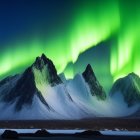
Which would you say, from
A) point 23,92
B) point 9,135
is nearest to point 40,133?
point 9,135

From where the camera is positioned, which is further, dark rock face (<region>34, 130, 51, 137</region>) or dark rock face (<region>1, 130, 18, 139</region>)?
dark rock face (<region>34, 130, 51, 137</region>)

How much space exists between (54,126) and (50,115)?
3934 millimetres

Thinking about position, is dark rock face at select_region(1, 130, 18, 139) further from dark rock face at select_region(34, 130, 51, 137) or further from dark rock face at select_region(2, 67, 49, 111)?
dark rock face at select_region(2, 67, 49, 111)

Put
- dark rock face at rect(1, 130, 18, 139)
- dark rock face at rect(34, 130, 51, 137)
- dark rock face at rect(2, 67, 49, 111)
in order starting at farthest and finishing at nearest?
dark rock face at rect(2, 67, 49, 111), dark rock face at rect(34, 130, 51, 137), dark rock face at rect(1, 130, 18, 139)

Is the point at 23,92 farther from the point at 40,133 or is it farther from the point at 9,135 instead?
the point at 9,135

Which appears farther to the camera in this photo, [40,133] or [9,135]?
[40,133]

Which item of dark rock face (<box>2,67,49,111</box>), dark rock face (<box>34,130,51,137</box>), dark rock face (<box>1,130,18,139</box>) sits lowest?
dark rock face (<box>1,130,18,139</box>)

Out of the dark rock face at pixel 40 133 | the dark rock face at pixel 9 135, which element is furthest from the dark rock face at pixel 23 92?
the dark rock face at pixel 9 135

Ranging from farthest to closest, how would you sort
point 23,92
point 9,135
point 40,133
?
1. point 23,92
2. point 40,133
3. point 9,135

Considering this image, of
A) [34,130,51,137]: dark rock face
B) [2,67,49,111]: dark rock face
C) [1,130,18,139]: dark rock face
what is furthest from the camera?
[2,67,49,111]: dark rock face

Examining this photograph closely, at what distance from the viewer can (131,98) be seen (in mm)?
43594

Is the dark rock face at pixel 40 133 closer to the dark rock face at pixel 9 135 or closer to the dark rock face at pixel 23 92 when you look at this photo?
the dark rock face at pixel 23 92

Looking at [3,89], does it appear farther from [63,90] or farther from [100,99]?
[100,99]

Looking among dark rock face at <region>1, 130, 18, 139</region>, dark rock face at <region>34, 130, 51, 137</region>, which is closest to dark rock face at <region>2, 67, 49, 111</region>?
dark rock face at <region>34, 130, 51, 137</region>
